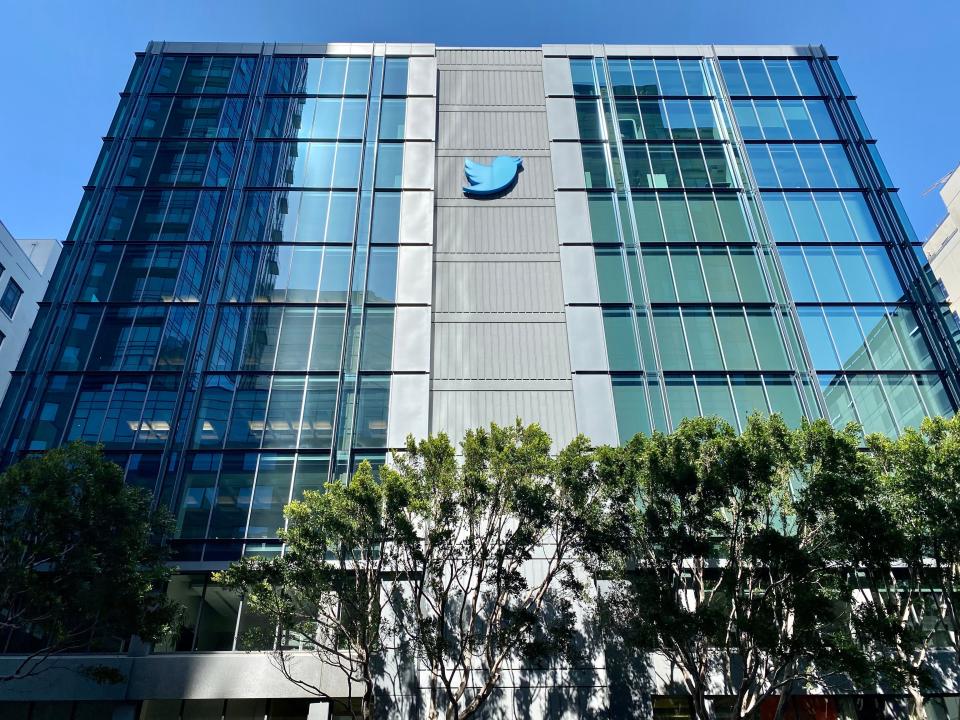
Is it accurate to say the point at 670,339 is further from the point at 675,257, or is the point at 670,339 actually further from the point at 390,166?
the point at 390,166

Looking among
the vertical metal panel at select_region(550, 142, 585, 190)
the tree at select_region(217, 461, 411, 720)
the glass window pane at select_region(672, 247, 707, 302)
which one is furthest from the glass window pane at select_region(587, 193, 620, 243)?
the tree at select_region(217, 461, 411, 720)

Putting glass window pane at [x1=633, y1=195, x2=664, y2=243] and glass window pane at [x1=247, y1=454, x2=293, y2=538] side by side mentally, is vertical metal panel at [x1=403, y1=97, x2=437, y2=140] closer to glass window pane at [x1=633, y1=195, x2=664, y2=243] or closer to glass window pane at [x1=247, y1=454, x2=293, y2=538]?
glass window pane at [x1=633, y1=195, x2=664, y2=243]

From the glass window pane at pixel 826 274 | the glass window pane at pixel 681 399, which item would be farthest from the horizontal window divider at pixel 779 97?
the glass window pane at pixel 681 399

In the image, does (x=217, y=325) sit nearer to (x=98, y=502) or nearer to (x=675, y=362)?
(x=98, y=502)

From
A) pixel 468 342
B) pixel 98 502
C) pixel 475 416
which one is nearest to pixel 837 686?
pixel 475 416

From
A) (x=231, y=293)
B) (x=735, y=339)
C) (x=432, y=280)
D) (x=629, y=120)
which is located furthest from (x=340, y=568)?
(x=629, y=120)

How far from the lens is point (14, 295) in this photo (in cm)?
4869

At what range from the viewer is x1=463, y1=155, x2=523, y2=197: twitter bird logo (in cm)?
3694

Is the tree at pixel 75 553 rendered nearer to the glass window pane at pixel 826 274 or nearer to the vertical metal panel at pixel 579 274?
the vertical metal panel at pixel 579 274

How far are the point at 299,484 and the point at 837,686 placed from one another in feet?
70.5

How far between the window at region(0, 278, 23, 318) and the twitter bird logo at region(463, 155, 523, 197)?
34033mm

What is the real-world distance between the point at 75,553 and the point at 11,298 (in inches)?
1427

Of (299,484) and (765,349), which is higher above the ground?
(765,349)

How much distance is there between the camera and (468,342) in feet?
107
